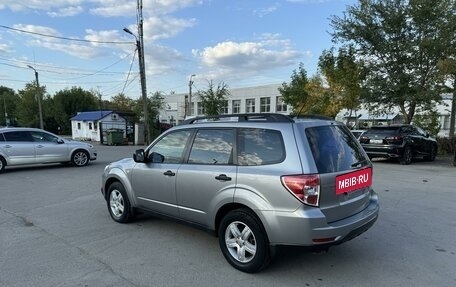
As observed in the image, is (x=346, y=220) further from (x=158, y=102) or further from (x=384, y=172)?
(x=158, y=102)

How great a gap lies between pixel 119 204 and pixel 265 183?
3.08 meters

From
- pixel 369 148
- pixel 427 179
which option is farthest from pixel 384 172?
pixel 369 148

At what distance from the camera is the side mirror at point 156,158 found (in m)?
5.18

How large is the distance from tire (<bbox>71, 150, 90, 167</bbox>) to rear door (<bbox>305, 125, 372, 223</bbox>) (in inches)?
468

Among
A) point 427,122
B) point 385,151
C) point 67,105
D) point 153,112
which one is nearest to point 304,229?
point 385,151

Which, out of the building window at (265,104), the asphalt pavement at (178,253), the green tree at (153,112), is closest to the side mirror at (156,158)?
the asphalt pavement at (178,253)

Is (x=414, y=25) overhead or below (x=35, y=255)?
overhead

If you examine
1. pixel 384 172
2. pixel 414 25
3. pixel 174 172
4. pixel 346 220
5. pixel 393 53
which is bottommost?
pixel 384 172

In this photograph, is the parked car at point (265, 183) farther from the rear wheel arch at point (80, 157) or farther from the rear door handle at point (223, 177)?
the rear wheel arch at point (80, 157)

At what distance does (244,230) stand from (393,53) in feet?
58.0

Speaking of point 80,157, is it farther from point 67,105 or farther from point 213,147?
point 67,105

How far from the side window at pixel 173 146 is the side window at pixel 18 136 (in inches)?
379

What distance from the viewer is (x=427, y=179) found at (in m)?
11.1

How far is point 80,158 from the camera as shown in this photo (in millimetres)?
14133
